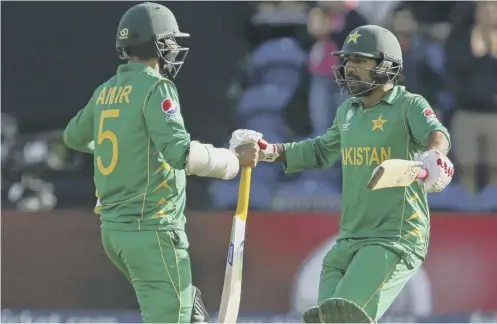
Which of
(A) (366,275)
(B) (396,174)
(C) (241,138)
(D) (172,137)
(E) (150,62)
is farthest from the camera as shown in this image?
(C) (241,138)

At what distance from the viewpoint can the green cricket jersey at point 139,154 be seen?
18.7ft

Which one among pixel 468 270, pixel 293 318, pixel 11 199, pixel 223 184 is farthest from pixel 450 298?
pixel 11 199

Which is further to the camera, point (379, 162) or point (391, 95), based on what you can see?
point (391, 95)

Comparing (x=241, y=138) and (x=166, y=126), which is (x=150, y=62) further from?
(x=241, y=138)

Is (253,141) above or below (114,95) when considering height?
below

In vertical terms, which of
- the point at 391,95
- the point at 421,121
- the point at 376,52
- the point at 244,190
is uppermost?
the point at 376,52

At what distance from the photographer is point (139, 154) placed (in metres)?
5.77

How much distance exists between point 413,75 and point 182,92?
1839mm

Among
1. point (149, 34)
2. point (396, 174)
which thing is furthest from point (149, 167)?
point (396, 174)

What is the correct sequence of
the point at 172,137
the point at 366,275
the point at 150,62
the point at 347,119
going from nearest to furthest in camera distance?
the point at 172,137
the point at 366,275
the point at 150,62
the point at 347,119

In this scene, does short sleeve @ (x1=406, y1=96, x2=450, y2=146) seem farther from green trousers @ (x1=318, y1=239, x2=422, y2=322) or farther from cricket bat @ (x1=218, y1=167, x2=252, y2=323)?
cricket bat @ (x1=218, y1=167, x2=252, y2=323)

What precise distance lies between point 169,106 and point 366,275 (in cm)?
122

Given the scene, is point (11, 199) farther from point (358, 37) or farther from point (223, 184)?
point (358, 37)

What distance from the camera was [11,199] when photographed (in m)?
9.52
